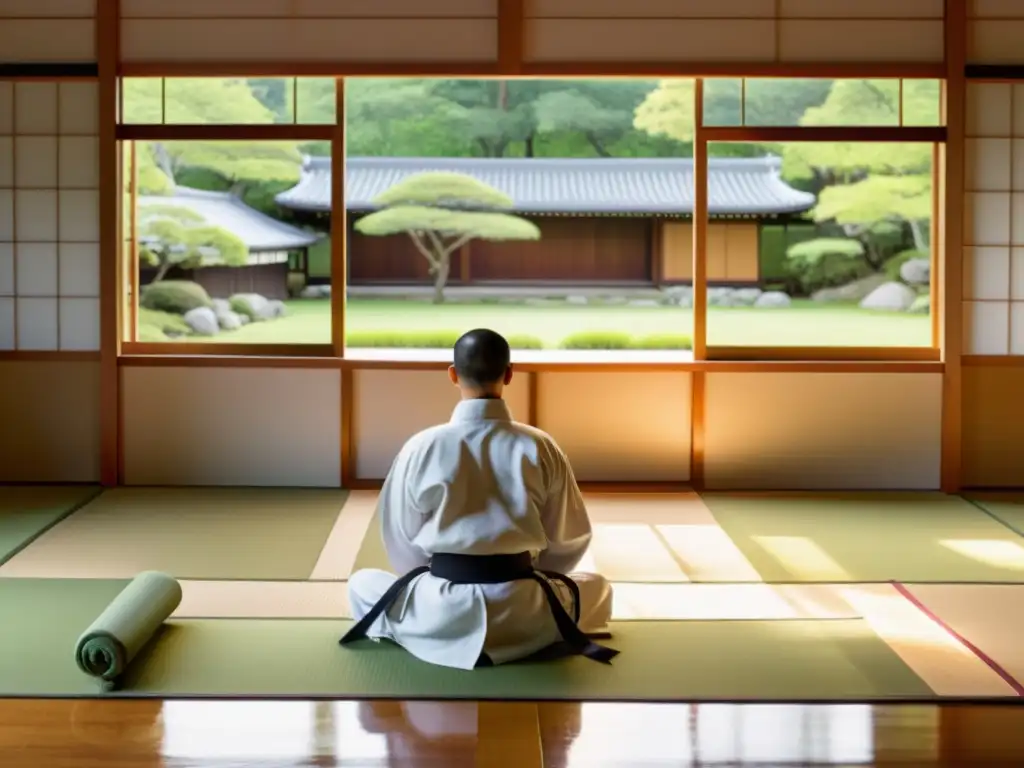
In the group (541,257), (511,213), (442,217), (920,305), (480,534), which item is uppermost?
(511,213)

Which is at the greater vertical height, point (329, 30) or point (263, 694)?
point (329, 30)

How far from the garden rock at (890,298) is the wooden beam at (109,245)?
12.6ft

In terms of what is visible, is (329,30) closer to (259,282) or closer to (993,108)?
(259,282)

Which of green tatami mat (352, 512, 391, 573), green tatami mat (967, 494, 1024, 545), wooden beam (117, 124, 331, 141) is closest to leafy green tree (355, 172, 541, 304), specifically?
wooden beam (117, 124, 331, 141)

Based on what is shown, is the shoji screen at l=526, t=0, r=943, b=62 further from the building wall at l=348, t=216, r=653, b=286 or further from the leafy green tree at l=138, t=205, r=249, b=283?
the building wall at l=348, t=216, r=653, b=286

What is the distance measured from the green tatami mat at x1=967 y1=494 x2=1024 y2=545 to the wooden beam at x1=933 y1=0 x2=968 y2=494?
7.4 inches

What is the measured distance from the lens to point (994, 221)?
6125 mm

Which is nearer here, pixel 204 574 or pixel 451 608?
pixel 451 608

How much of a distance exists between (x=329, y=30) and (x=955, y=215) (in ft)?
10.1

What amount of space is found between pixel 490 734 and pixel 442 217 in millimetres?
7559

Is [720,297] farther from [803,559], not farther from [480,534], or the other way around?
[480,534]

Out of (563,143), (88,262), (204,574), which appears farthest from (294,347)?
(563,143)

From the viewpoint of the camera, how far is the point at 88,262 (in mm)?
6168

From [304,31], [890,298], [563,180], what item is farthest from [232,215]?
[563,180]
